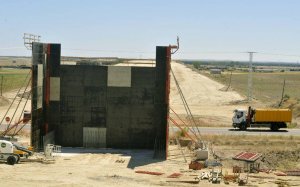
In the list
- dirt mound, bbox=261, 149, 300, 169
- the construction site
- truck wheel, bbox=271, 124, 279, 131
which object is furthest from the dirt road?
dirt mound, bbox=261, 149, 300, 169

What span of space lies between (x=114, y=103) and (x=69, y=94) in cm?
398

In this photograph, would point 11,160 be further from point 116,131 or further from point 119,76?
point 119,76

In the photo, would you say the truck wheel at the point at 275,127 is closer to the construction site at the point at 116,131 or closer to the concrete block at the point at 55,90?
the construction site at the point at 116,131

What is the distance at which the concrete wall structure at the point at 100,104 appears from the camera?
41438mm

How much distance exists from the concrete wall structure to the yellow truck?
15.7 metres

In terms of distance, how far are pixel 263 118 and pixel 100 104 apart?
2054 centimetres

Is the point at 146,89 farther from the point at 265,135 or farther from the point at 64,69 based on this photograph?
the point at 265,135

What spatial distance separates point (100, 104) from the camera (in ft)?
137

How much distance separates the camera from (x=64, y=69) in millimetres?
41938

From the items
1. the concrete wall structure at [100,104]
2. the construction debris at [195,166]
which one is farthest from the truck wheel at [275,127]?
the construction debris at [195,166]

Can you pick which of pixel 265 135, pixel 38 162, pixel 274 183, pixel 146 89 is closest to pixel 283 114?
pixel 265 135

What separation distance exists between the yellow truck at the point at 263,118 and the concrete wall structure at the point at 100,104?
15736mm

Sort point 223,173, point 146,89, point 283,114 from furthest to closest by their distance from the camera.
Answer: point 283,114 < point 146,89 < point 223,173

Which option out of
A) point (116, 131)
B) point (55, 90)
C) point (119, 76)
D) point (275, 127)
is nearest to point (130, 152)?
point (116, 131)
